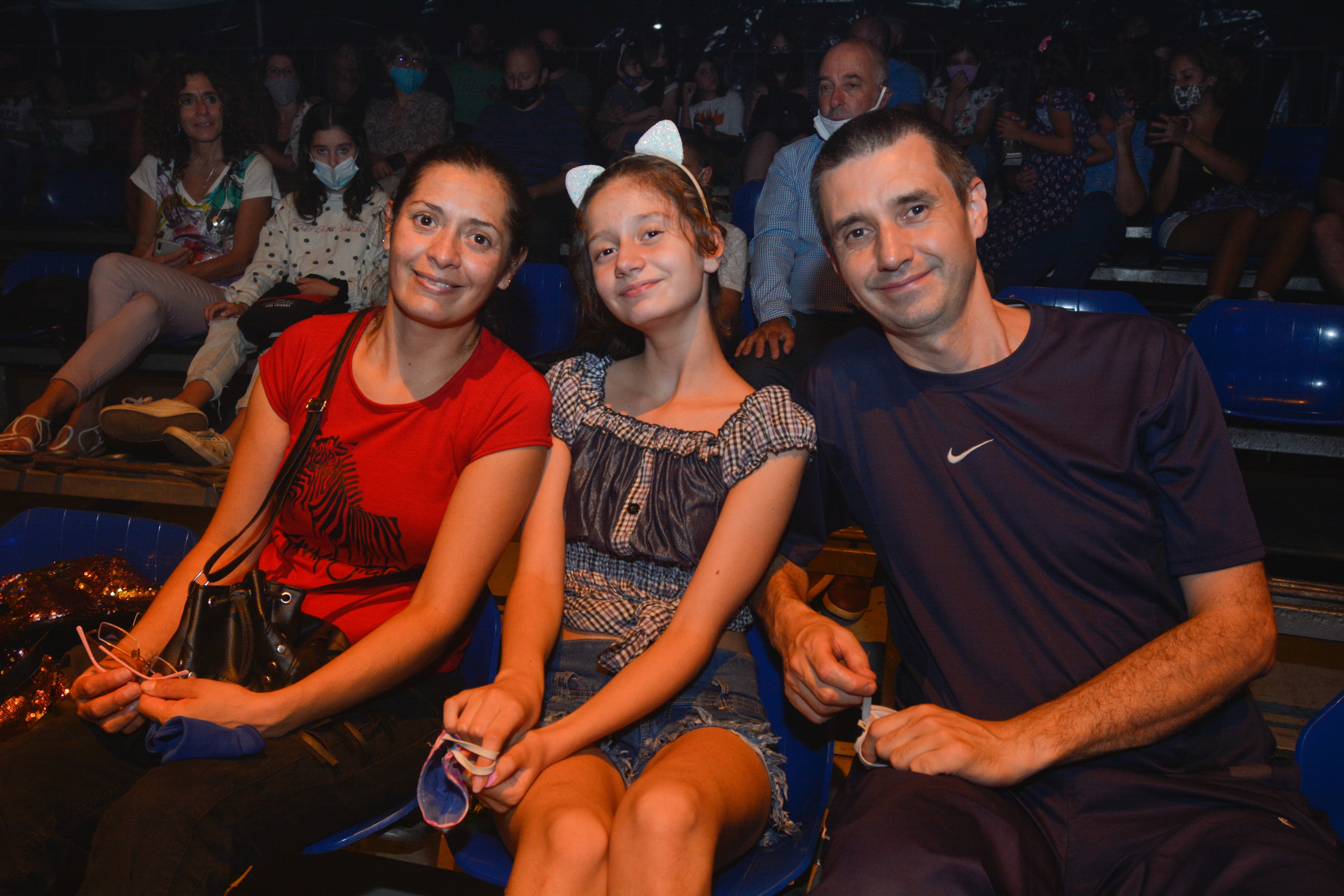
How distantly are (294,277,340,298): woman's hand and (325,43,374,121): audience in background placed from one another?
280cm

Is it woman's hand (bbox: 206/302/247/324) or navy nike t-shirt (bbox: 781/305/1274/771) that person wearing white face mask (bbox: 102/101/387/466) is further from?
navy nike t-shirt (bbox: 781/305/1274/771)

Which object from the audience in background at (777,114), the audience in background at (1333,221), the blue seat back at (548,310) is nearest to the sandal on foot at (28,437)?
the blue seat back at (548,310)

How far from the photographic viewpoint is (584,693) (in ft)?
4.76

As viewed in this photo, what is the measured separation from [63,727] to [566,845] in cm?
87

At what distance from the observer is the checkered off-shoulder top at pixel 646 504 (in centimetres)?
148

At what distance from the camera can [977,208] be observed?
1.50 metres

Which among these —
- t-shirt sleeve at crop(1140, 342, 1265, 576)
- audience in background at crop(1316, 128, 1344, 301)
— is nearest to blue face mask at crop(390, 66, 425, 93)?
audience in background at crop(1316, 128, 1344, 301)

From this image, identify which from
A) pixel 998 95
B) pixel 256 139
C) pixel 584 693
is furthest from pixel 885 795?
pixel 998 95

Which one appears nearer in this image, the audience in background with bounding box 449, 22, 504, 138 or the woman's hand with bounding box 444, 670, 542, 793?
the woman's hand with bounding box 444, 670, 542, 793

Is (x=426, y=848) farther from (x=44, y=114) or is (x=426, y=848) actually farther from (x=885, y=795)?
(x=44, y=114)

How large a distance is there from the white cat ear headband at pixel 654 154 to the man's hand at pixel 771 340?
1005 mm

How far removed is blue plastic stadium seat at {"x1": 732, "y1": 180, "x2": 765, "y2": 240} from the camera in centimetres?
396

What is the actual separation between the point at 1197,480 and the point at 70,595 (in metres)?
1.95

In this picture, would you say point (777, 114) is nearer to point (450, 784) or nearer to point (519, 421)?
point (519, 421)
